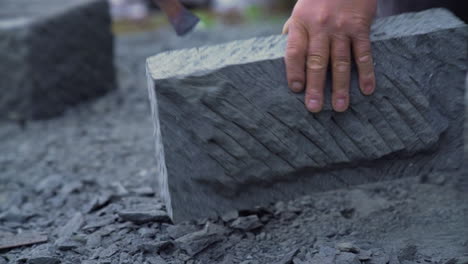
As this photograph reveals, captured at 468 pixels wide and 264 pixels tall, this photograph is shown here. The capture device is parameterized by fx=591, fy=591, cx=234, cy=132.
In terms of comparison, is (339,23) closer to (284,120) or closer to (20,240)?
(284,120)

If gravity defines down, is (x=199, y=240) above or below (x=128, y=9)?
below

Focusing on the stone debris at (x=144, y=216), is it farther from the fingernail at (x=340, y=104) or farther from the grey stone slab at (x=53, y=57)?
the grey stone slab at (x=53, y=57)

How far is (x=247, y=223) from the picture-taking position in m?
2.05

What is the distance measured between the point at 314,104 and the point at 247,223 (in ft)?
1.68

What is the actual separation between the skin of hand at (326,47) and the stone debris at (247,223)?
48cm

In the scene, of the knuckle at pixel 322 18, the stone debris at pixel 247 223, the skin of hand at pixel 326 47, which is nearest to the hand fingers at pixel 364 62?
the skin of hand at pixel 326 47

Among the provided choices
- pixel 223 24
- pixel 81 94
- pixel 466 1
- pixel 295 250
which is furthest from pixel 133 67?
pixel 295 250

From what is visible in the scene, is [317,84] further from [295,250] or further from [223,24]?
[223,24]

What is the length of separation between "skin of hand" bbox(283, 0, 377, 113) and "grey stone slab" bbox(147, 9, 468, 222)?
43mm

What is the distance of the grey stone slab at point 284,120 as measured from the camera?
1.79 metres

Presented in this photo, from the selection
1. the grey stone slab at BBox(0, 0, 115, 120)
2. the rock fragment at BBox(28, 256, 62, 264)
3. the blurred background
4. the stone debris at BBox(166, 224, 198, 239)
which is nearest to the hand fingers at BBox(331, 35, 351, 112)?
the stone debris at BBox(166, 224, 198, 239)

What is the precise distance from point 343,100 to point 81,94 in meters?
2.60

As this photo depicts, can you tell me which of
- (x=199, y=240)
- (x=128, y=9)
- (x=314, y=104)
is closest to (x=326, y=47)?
(x=314, y=104)

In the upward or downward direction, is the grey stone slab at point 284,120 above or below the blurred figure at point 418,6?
below
